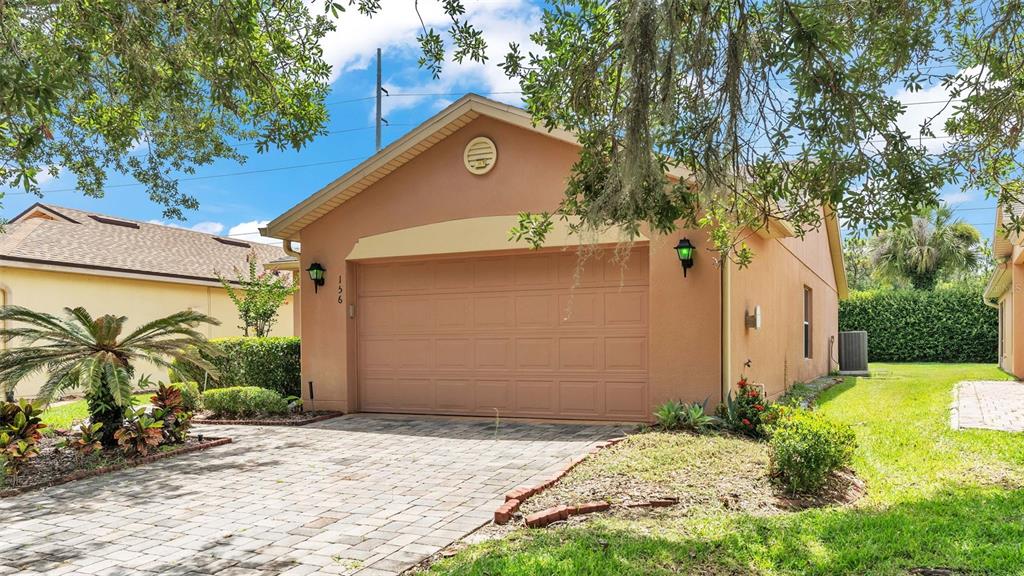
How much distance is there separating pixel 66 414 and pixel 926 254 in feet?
106

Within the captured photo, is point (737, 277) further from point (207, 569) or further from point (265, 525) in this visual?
point (207, 569)

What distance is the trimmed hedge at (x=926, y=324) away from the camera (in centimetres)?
2489

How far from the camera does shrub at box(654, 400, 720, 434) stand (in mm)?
8484

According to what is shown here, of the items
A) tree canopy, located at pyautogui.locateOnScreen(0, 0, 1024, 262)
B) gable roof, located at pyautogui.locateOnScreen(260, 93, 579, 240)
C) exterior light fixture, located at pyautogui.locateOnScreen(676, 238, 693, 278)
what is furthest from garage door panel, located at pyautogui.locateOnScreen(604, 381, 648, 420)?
gable roof, located at pyautogui.locateOnScreen(260, 93, 579, 240)

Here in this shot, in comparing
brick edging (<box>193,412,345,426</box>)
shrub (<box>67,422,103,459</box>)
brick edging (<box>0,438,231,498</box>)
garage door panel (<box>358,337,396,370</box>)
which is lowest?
brick edging (<box>193,412,345,426</box>)

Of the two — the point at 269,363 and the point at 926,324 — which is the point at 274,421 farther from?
the point at 926,324

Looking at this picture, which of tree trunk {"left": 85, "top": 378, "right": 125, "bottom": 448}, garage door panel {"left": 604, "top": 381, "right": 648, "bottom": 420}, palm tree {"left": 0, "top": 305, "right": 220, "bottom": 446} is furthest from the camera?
garage door panel {"left": 604, "top": 381, "right": 648, "bottom": 420}

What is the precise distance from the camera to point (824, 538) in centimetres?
473

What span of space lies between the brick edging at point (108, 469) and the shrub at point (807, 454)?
6.75 metres

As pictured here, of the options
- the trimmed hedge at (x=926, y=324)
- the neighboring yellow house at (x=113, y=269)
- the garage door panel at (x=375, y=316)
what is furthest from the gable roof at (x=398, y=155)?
the trimmed hedge at (x=926, y=324)

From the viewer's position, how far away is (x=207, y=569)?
4551mm

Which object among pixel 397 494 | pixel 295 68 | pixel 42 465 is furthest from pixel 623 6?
pixel 42 465

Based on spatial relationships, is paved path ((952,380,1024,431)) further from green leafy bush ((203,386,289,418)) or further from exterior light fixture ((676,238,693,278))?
green leafy bush ((203,386,289,418))

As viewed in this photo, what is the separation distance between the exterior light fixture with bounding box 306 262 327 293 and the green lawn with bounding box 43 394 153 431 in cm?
318
